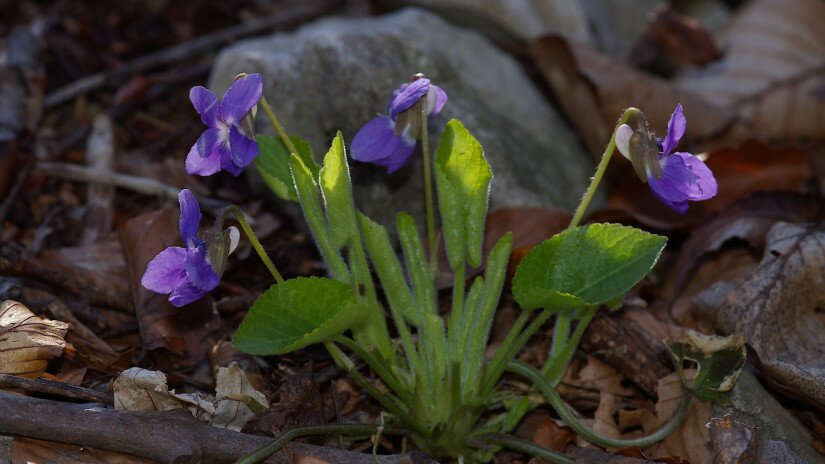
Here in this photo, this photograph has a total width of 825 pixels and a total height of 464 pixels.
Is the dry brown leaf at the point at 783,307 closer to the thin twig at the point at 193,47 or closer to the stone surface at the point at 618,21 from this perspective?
the stone surface at the point at 618,21

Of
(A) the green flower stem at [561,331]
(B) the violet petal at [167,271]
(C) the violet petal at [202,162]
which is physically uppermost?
(C) the violet petal at [202,162]

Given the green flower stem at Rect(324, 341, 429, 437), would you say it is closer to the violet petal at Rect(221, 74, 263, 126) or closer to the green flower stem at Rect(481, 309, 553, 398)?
the green flower stem at Rect(481, 309, 553, 398)

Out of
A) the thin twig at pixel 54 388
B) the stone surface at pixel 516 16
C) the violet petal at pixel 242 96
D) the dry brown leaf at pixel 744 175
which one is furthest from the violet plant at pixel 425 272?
the stone surface at pixel 516 16

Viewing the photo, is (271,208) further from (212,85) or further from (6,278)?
(6,278)

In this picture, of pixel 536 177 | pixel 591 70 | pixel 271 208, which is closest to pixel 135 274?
pixel 271 208

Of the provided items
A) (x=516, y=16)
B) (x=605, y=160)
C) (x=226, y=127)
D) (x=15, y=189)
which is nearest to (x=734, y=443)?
(x=605, y=160)

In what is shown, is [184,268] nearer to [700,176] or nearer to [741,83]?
[700,176]
